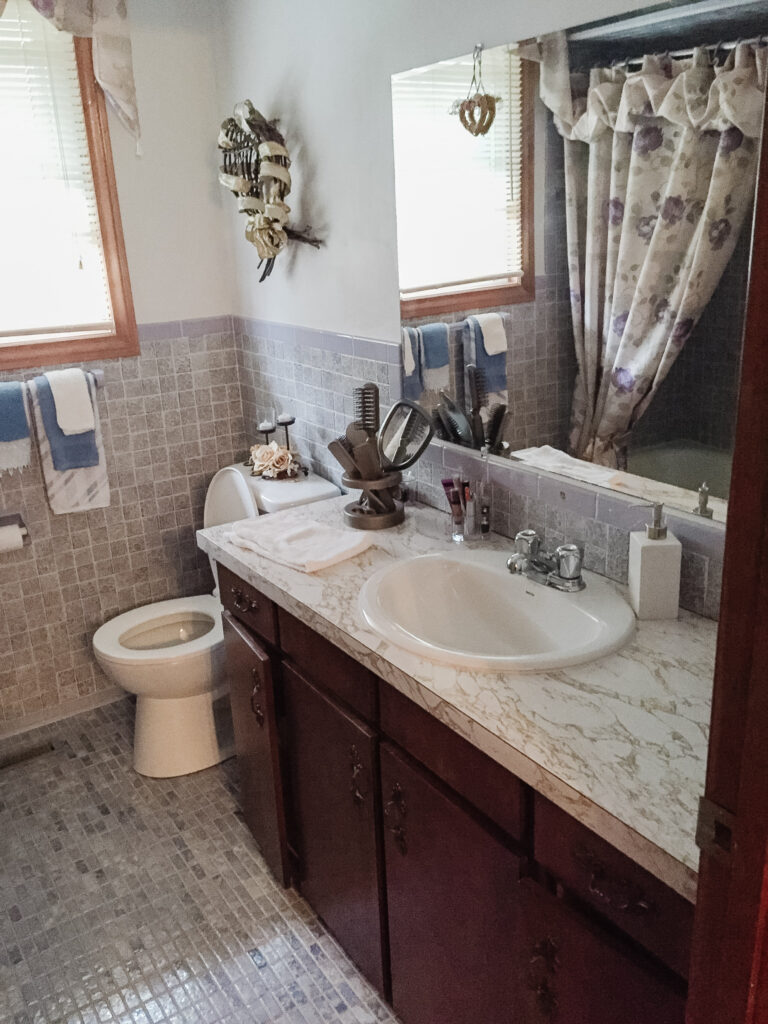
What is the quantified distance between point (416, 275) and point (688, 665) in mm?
1130

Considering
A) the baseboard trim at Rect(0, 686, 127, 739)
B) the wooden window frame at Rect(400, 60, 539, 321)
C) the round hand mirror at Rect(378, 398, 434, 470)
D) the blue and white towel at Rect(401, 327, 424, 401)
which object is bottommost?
the baseboard trim at Rect(0, 686, 127, 739)

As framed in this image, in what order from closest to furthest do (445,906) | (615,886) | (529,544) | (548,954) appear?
(615,886), (548,954), (445,906), (529,544)

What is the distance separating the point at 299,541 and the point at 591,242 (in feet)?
2.94

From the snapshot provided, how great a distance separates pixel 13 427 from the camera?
2533 mm

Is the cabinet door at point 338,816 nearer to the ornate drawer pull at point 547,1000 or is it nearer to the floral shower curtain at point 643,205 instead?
the ornate drawer pull at point 547,1000

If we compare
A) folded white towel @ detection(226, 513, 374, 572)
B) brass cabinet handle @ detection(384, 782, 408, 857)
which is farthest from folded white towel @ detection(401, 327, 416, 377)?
brass cabinet handle @ detection(384, 782, 408, 857)

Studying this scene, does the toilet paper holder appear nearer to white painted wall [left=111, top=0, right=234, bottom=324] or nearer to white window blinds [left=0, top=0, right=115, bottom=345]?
white window blinds [left=0, top=0, right=115, bottom=345]

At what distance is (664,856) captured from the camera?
0.97 m

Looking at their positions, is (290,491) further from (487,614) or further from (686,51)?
(686,51)

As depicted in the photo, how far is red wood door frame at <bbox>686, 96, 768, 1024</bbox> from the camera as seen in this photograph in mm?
621

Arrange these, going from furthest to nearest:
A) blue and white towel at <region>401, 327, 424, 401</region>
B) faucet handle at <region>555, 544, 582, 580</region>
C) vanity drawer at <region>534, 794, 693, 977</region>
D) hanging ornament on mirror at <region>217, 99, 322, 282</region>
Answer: hanging ornament on mirror at <region>217, 99, 322, 282</region> < blue and white towel at <region>401, 327, 424, 401</region> < faucet handle at <region>555, 544, 582, 580</region> < vanity drawer at <region>534, 794, 693, 977</region>

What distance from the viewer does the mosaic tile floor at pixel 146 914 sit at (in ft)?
6.15

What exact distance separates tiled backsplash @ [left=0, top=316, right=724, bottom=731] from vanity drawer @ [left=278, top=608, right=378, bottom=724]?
819 mm

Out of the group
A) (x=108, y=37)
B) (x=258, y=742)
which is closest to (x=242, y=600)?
(x=258, y=742)
